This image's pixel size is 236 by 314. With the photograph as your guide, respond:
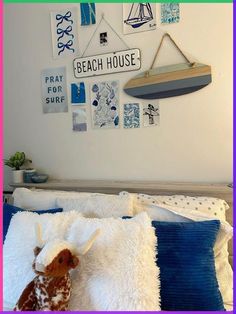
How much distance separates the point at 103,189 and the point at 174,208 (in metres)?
0.44

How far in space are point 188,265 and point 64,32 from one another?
139 centimetres

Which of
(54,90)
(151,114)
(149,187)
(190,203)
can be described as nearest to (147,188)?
(149,187)

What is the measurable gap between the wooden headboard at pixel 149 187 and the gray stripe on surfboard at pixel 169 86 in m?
0.48

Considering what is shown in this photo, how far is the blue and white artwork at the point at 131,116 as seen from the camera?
1.47 metres

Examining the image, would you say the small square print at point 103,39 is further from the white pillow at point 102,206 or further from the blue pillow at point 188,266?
the blue pillow at point 188,266

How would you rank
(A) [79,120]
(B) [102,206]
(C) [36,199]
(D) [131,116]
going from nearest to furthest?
(B) [102,206] → (C) [36,199] → (D) [131,116] → (A) [79,120]

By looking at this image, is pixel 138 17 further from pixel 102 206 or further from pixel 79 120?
pixel 102 206

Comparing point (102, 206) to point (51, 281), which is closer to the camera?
point (51, 281)

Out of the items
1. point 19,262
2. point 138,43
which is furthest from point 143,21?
point 19,262

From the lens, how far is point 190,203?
47.4 inches

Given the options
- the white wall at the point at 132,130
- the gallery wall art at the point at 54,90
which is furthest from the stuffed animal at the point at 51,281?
the gallery wall art at the point at 54,90

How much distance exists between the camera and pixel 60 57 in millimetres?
1605

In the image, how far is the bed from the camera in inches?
50.3

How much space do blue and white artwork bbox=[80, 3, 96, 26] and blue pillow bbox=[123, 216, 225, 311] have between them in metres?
1.16
